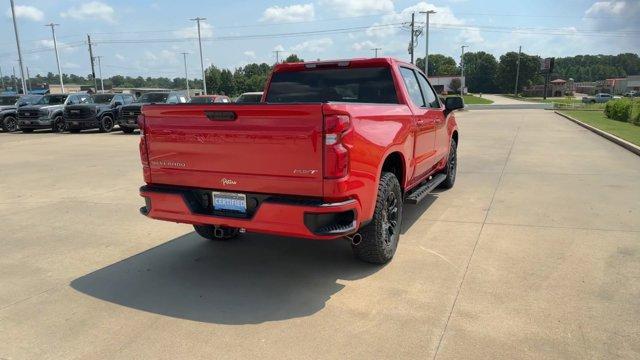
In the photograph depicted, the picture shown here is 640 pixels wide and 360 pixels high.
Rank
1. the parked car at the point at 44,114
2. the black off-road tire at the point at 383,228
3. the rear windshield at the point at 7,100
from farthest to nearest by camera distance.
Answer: the rear windshield at the point at 7,100 < the parked car at the point at 44,114 < the black off-road tire at the point at 383,228

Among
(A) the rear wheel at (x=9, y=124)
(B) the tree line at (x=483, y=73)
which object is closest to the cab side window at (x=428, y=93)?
(A) the rear wheel at (x=9, y=124)

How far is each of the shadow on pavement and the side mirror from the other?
2862 millimetres

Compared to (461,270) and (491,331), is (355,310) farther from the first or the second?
(461,270)

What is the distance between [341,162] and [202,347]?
163cm

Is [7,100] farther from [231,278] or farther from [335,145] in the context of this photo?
[335,145]

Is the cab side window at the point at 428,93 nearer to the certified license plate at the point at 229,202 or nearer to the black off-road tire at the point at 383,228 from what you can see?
the black off-road tire at the point at 383,228

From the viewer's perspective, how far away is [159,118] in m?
4.16

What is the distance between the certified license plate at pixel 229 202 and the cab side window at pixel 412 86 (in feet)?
8.48

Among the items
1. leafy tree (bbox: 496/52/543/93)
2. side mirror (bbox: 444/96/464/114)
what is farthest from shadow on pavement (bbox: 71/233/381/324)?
leafy tree (bbox: 496/52/543/93)

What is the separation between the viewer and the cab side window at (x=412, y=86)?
5.62 metres

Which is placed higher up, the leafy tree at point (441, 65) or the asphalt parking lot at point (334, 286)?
the leafy tree at point (441, 65)

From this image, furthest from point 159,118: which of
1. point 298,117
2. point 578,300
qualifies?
point 578,300

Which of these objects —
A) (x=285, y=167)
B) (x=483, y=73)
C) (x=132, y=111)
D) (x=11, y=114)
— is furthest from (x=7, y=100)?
(x=483, y=73)

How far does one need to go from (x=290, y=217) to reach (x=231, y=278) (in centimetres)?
113
